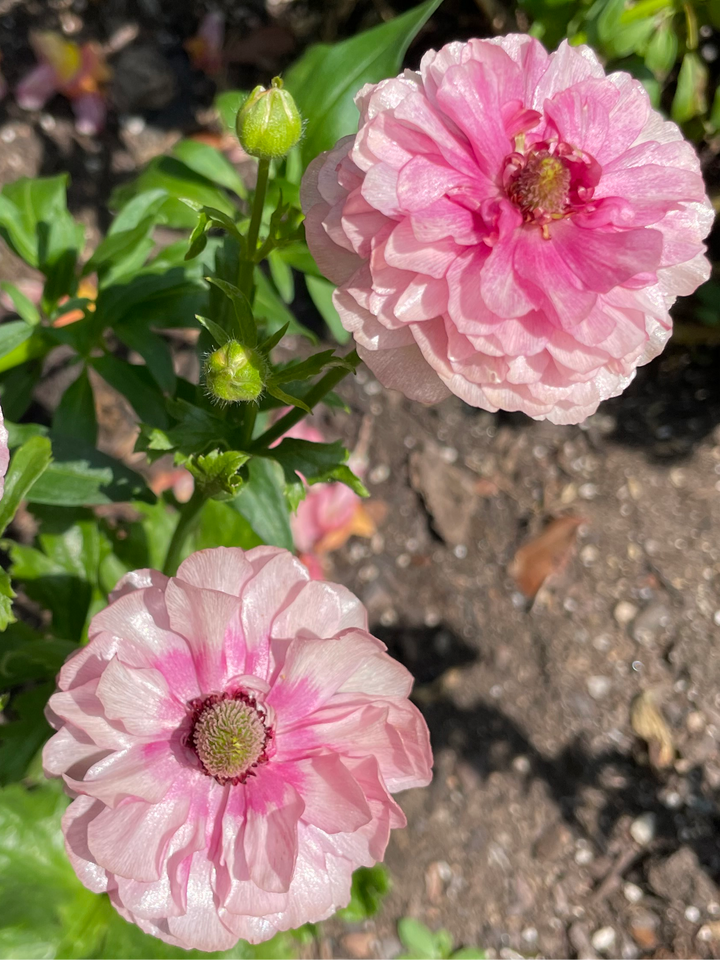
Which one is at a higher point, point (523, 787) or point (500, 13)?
point (500, 13)

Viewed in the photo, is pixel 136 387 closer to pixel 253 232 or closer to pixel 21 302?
pixel 21 302

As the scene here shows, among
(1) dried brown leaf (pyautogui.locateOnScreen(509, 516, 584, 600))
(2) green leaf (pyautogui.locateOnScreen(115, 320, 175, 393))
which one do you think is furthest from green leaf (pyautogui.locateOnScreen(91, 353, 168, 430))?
(1) dried brown leaf (pyautogui.locateOnScreen(509, 516, 584, 600))

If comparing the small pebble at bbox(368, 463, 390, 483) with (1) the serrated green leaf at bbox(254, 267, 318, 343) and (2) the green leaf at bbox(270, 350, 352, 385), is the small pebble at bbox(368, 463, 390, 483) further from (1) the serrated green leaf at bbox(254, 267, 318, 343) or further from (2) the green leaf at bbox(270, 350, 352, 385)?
(2) the green leaf at bbox(270, 350, 352, 385)

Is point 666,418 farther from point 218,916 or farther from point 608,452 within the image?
point 218,916

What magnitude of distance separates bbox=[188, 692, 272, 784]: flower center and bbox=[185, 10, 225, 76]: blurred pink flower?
82.1 inches

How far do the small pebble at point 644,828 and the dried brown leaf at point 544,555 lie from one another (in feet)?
1.80

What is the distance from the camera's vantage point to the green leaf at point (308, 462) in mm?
983

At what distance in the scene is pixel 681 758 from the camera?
1.83m

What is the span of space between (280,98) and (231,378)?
0.31 metres

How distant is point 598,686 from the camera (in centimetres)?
191

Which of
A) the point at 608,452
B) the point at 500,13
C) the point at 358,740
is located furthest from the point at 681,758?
the point at 500,13

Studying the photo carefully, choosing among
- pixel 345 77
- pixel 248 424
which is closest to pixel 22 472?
pixel 248 424

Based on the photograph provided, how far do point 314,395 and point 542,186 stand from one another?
1.19 feet

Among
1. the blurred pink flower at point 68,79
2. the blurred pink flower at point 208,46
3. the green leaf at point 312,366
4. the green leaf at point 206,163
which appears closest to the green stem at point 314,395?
the green leaf at point 312,366
